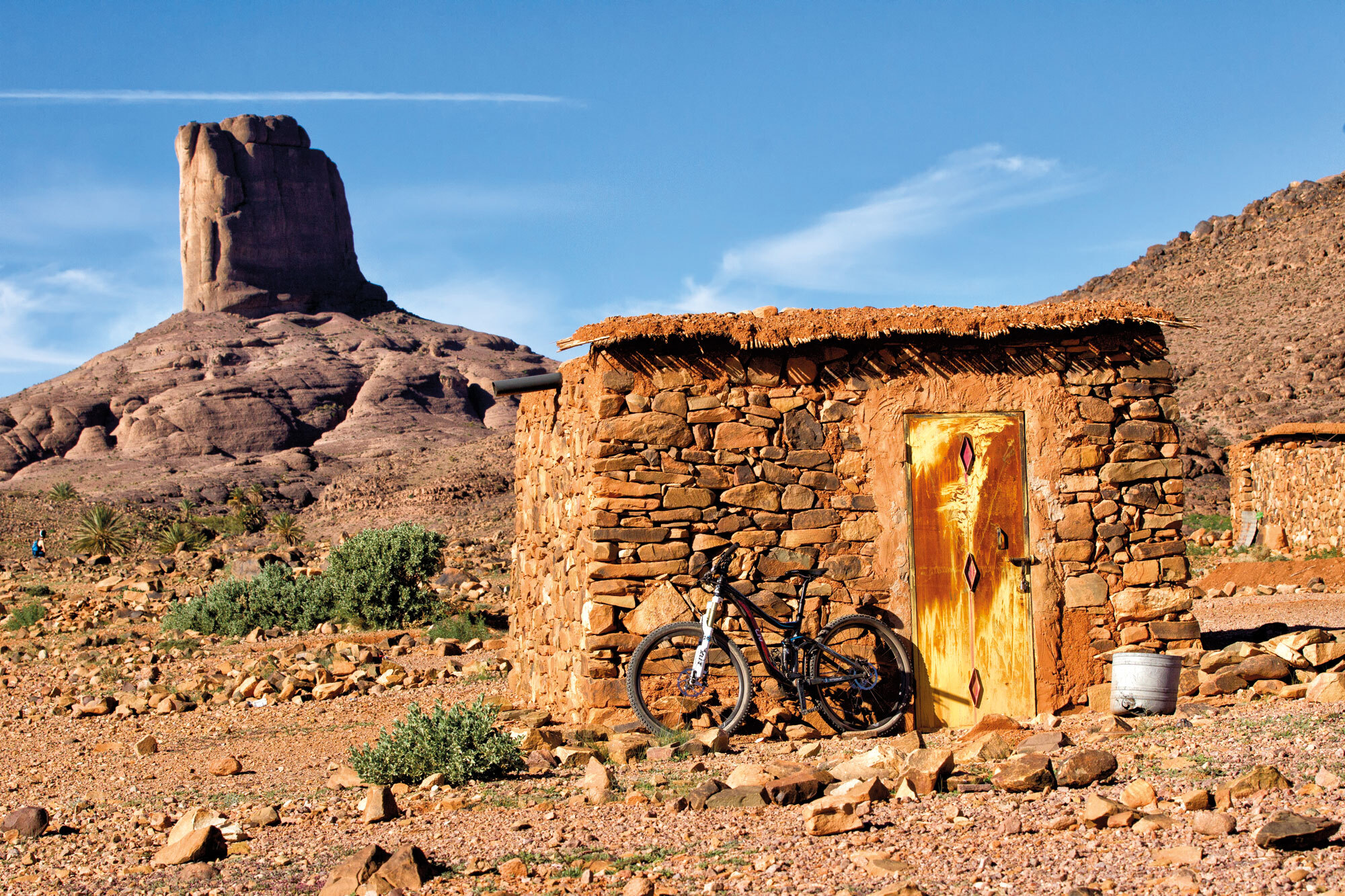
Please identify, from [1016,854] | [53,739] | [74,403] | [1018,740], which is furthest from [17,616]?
[74,403]

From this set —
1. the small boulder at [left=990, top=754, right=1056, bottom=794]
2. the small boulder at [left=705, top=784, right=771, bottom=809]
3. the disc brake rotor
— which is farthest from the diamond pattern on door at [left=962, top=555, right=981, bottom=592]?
the small boulder at [left=705, top=784, right=771, bottom=809]

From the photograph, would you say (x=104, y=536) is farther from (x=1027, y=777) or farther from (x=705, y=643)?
(x=1027, y=777)

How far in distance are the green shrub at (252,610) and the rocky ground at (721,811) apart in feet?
19.5

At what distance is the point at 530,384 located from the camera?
8.18 metres

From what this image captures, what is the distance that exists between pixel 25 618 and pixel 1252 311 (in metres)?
37.2

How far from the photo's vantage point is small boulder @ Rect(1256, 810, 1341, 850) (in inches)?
139

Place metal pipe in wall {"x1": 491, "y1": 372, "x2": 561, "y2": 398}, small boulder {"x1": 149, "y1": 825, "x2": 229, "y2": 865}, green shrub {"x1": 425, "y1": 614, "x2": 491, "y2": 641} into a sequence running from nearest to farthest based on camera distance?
small boulder {"x1": 149, "y1": 825, "x2": 229, "y2": 865} → metal pipe in wall {"x1": 491, "y1": 372, "x2": 561, "y2": 398} → green shrub {"x1": 425, "y1": 614, "x2": 491, "y2": 641}

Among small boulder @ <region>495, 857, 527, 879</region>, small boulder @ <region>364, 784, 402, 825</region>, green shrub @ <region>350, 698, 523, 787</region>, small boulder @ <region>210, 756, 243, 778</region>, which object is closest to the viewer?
small boulder @ <region>495, 857, 527, 879</region>

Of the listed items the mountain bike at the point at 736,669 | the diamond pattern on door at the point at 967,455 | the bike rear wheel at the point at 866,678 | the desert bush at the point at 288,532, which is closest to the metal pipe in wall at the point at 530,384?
the mountain bike at the point at 736,669

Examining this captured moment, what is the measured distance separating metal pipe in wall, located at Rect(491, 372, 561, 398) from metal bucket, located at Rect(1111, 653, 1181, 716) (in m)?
4.20

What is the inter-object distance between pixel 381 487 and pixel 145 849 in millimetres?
36968

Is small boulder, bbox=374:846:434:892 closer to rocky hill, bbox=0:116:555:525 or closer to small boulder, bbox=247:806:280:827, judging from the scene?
small boulder, bbox=247:806:280:827

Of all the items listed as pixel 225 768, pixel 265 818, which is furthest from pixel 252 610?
pixel 265 818

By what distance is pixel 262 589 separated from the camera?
1542cm
